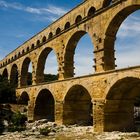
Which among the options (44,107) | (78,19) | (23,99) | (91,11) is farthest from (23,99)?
(91,11)

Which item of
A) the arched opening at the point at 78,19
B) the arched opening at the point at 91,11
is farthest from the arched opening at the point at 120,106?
the arched opening at the point at 78,19

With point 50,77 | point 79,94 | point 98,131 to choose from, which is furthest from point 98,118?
point 50,77

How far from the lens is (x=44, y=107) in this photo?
3428 cm

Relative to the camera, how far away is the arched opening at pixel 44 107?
3303 cm

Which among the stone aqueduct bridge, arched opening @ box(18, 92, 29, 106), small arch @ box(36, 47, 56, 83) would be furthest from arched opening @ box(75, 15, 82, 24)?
arched opening @ box(18, 92, 29, 106)

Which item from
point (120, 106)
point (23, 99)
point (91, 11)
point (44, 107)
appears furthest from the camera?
point (23, 99)

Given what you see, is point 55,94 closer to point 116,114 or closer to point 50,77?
point 116,114

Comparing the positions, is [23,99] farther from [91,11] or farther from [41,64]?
[91,11]

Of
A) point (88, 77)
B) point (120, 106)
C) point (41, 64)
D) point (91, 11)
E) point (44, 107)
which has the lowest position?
point (120, 106)

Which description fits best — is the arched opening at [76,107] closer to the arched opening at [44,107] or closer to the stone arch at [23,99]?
the arched opening at [44,107]

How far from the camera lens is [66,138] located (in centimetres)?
1897

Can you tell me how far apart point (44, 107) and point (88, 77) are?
1296 centimetres

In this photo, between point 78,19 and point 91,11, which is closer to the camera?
point 91,11

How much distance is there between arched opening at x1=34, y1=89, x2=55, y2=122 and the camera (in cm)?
3303
